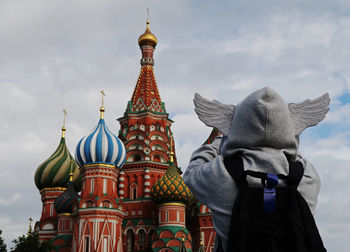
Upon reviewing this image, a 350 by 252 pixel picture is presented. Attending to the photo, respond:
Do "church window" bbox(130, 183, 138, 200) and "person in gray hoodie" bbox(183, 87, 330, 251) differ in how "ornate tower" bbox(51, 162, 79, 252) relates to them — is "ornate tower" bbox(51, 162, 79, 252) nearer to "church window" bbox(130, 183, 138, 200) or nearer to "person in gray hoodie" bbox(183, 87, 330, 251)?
"church window" bbox(130, 183, 138, 200)

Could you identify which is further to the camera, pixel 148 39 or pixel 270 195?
pixel 148 39

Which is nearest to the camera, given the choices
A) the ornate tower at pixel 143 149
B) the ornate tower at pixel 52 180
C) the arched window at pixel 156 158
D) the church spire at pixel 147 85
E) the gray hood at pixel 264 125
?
the gray hood at pixel 264 125

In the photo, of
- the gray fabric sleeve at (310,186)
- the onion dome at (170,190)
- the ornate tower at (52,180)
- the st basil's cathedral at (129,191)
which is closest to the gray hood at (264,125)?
the gray fabric sleeve at (310,186)

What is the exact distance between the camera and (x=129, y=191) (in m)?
29.2

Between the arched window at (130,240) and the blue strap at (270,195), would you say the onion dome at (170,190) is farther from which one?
the blue strap at (270,195)

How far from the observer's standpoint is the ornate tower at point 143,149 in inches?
1098

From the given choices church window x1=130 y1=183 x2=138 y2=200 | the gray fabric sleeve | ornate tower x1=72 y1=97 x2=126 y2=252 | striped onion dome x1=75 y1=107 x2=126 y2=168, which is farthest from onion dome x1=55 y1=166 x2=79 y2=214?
the gray fabric sleeve

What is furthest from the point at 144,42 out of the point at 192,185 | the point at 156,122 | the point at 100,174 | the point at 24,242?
the point at 192,185

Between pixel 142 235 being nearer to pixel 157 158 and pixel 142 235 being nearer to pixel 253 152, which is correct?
pixel 157 158

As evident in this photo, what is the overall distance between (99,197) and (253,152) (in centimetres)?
2245

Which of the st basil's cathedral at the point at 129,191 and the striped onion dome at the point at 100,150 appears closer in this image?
the st basil's cathedral at the point at 129,191

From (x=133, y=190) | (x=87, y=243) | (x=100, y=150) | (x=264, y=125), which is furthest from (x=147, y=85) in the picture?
(x=264, y=125)

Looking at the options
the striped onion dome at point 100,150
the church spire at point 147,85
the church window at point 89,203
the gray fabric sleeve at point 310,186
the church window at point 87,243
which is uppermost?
the church spire at point 147,85

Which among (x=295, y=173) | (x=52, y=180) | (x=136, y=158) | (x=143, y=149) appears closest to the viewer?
(x=295, y=173)
